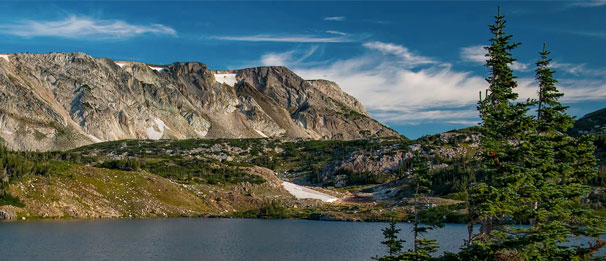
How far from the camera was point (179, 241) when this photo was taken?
68000 millimetres

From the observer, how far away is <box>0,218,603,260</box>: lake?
55406 mm

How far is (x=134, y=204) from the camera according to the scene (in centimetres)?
10531

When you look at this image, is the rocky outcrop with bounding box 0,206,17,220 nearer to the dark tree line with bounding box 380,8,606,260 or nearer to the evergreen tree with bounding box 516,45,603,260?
the dark tree line with bounding box 380,8,606,260

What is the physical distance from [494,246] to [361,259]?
1068 inches

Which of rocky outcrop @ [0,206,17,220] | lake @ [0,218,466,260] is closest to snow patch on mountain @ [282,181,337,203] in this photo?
lake @ [0,218,466,260]

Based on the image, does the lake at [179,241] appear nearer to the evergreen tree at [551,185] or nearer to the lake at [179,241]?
the lake at [179,241]

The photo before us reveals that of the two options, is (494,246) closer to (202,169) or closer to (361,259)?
(361,259)

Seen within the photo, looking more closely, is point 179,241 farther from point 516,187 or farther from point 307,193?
point 307,193

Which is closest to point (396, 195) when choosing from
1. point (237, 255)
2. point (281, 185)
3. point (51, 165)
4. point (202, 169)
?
point (281, 185)

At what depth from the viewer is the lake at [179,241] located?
182 ft

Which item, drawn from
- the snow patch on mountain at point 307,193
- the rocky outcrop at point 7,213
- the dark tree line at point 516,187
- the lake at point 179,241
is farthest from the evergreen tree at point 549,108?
the snow patch on mountain at point 307,193

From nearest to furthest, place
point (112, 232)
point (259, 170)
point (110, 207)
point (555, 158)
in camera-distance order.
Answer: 1. point (555, 158)
2. point (112, 232)
3. point (110, 207)
4. point (259, 170)

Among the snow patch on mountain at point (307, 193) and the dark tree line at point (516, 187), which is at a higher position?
the dark tree line at point (516, 187)

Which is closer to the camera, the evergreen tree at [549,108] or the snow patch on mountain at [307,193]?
the evergreen tree at [549,108]
